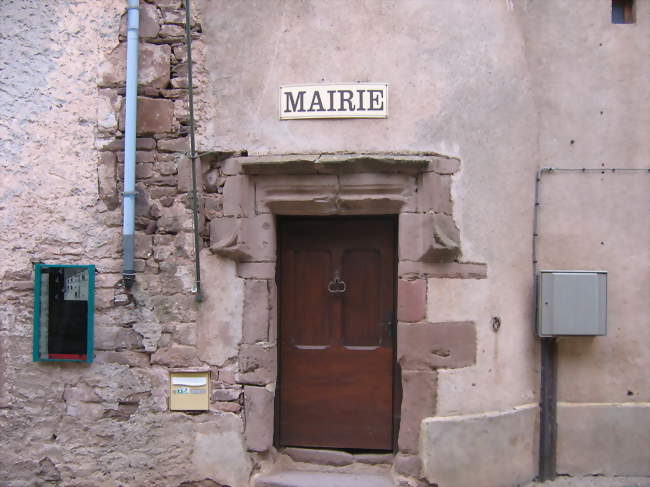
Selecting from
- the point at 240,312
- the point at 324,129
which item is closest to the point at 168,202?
the point at 240,312

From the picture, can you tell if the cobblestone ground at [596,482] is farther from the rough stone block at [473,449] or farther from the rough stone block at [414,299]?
the rough stone block at [414,299]

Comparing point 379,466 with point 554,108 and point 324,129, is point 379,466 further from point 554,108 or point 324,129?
point 554,108

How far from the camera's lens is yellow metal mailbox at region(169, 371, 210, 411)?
11.6ft

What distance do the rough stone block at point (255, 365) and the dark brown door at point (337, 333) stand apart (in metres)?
0.25

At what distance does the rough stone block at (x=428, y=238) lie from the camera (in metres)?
3.39

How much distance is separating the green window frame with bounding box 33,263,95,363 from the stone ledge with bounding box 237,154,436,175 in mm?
1416

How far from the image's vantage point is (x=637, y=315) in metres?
3.78

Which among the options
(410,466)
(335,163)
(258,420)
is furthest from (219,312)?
(410,466)

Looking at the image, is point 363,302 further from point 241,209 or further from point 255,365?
point 241,209

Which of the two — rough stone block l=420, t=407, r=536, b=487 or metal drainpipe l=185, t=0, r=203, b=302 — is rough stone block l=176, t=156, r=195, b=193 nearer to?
metal drainpipe l=185, t=0, r=203, b=302

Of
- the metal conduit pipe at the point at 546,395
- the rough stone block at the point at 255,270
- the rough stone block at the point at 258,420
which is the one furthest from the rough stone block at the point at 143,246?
the metal conduit pipe at the point at 546,395

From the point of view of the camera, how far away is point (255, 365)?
3525 mm

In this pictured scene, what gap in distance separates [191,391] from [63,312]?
1.07 metres

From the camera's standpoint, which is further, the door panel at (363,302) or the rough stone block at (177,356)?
the door panel at (363,302)
